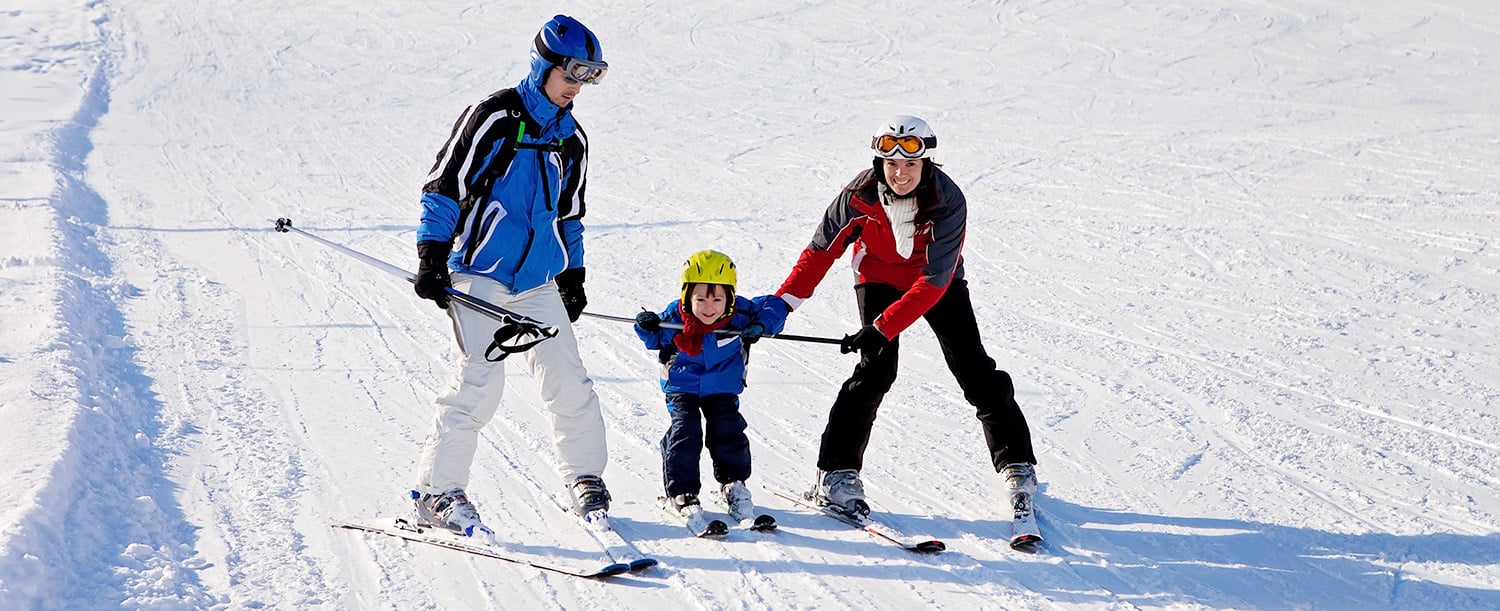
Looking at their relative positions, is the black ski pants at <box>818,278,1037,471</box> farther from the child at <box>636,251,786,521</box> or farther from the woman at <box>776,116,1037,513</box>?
the child at <box>636,251,786,521</box>

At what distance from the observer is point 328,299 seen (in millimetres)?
8812

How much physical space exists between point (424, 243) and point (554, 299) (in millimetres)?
629

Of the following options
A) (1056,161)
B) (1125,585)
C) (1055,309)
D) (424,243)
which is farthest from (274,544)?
(1056,161)

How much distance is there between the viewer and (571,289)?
16.7 feet

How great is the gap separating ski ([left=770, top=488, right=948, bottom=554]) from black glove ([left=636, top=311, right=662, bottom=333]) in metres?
1.03

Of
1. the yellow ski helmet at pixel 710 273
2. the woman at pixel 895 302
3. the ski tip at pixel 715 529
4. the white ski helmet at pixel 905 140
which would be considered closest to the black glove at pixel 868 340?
the woman at pixel 895 302

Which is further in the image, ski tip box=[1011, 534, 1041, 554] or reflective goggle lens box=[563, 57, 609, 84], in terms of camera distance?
ski tip box=[1011, 534, 1041, 554]

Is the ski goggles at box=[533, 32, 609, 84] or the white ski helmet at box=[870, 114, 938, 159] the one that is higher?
the ski goggles at box=[533, 32, 609, 84]

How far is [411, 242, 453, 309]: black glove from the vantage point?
444cm

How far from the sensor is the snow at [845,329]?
462 cm

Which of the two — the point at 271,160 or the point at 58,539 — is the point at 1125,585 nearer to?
the point at 58,539

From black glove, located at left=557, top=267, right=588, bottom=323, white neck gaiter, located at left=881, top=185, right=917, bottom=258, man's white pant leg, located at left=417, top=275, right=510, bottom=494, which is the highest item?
white neck gaiter, located at left=881, top=185, right=917, bottom=258

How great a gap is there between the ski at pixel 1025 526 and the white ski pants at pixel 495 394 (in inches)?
68.0

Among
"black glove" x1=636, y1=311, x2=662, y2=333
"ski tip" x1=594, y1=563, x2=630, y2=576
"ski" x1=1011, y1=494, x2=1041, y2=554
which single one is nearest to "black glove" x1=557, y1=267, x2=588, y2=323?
"black glove" x1=636, y1=311, x2=662, y2=333
